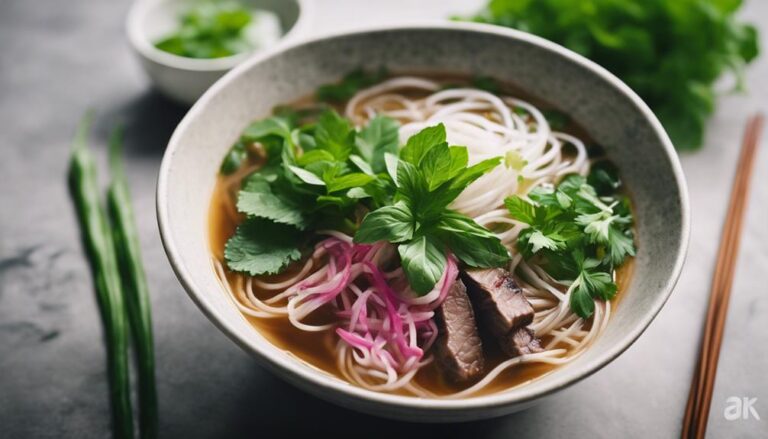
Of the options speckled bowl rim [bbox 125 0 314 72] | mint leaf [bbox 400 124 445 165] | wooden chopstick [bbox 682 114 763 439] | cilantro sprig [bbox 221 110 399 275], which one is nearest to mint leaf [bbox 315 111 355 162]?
cilantro sprig [bbox 221 110 399 275]

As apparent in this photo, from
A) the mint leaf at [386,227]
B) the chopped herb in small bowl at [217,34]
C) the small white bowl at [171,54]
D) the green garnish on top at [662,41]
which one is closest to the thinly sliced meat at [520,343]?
the mint leaf at [386,227]

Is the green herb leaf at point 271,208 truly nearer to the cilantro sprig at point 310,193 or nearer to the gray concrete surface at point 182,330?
the cilantro sprig at point 310,193

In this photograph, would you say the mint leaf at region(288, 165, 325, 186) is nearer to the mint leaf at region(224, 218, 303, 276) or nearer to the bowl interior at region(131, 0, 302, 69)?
the mint leaf at region(224, 218, 303, 276)

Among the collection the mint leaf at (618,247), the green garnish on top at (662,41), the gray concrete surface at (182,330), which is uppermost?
the green garnish on top at (662,41)

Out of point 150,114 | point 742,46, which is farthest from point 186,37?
point 742,46

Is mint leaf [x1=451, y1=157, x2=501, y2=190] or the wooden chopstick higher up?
the wooden chopstick

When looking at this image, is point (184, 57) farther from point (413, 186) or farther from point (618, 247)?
point (618, 247)

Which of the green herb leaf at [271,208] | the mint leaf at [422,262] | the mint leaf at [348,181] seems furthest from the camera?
the green herb leaf at [271,208]
